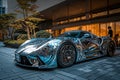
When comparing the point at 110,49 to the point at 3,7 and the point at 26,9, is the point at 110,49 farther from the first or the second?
the point at 3,7

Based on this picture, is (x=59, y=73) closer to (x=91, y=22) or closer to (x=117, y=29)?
(x=117, y=29)

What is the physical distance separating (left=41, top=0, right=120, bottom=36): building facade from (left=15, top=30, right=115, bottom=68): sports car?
8026 mm

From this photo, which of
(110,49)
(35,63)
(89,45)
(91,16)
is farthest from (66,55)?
(91,16)

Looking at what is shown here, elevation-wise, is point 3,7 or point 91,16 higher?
point 3,7

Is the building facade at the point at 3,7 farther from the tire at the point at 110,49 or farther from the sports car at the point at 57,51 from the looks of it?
the sports car at the point at 57,51

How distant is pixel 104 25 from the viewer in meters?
13.5

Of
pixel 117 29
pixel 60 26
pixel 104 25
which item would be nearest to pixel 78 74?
pixel 117 29

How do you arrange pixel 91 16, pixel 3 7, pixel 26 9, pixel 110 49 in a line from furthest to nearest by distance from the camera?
pixel 3 7 < pixel 91 16 < pixel 26 9 < pixel 110 49

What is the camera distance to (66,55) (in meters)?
4.42

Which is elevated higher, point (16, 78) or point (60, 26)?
point (60, 26)

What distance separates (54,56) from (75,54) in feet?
2.94

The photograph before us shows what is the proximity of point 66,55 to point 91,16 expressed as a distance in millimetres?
11304

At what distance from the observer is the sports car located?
3.94 metres

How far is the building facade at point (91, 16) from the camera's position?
A: 12.6 meters
